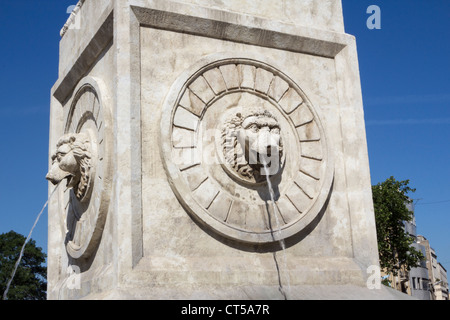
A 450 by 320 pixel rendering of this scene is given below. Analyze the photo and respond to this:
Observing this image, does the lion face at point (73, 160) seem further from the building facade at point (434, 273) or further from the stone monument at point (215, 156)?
the building facade at point (434, 273)

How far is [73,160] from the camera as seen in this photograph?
29.5ft

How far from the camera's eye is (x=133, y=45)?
26.8ft

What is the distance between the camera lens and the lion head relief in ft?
27.0

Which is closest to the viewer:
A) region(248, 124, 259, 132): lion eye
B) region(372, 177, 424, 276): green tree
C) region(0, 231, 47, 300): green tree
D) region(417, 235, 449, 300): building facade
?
region(248, 124, 259, 132): lion eye

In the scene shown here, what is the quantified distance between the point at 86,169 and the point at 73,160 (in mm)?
248

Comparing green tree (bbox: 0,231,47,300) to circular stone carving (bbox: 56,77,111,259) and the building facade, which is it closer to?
circular stone carving (bbox: 56,77,111,259)

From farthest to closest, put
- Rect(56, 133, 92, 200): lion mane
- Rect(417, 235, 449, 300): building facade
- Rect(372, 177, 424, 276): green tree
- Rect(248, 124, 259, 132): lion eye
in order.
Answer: Rect(417, 235, 449, 300): building facade → Rect(372, 177, 424, 276): green tree → Rect(56, 133, 92, 200): lion mane → Rect(248, 124, 259, 132): lion eye

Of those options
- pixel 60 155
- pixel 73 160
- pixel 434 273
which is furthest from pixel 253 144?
pixel 434 273

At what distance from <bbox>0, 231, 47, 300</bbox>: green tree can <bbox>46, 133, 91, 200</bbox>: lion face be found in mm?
30645

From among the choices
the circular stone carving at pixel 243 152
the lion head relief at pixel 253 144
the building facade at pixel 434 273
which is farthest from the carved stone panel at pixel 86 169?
the building facade at pixel 434 273

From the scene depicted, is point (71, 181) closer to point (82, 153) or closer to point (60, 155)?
point (60, 155)

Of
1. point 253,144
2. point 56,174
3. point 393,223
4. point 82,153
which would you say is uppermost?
point 393,223

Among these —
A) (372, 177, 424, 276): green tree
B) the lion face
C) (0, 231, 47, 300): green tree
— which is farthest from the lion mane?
(0, 231, 47, 300): green tree
